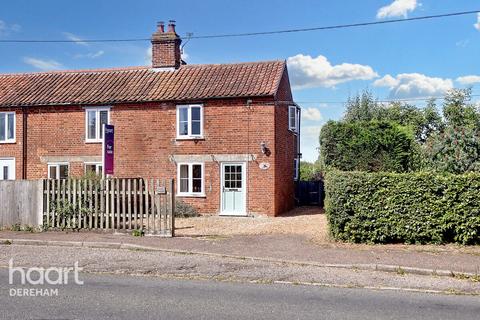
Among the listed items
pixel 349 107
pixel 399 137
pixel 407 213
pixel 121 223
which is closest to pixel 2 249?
pixel 121 223

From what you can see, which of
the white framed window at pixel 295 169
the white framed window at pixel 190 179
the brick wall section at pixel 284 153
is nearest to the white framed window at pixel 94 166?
the white framed window at pixel 190 179

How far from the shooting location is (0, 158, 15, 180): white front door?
78.7ft

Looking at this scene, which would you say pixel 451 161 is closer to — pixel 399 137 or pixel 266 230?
pixel 399 137

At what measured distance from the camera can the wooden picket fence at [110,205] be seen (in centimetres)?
1408

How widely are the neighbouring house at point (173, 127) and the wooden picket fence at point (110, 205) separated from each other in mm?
6974

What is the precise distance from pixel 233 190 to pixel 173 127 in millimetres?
3973

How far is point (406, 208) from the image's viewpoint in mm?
12586

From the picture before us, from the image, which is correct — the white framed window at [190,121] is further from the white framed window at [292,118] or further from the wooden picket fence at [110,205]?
the wooden picket fence at [110,205]

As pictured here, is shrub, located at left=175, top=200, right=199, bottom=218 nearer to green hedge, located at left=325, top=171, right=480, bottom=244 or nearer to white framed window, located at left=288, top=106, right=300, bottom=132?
white framed window, located at left=288, top=106, right=300, bottom=132

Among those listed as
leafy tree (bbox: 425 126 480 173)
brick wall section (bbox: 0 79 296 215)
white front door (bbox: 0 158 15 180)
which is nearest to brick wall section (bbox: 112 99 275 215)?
brick wall section (bbox: 0 79 296 215)

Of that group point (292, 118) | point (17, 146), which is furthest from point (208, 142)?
point (17, 146)

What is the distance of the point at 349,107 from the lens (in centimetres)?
4128

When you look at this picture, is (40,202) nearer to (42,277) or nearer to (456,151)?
(42,277)

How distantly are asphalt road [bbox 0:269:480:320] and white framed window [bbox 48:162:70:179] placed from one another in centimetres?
1556
